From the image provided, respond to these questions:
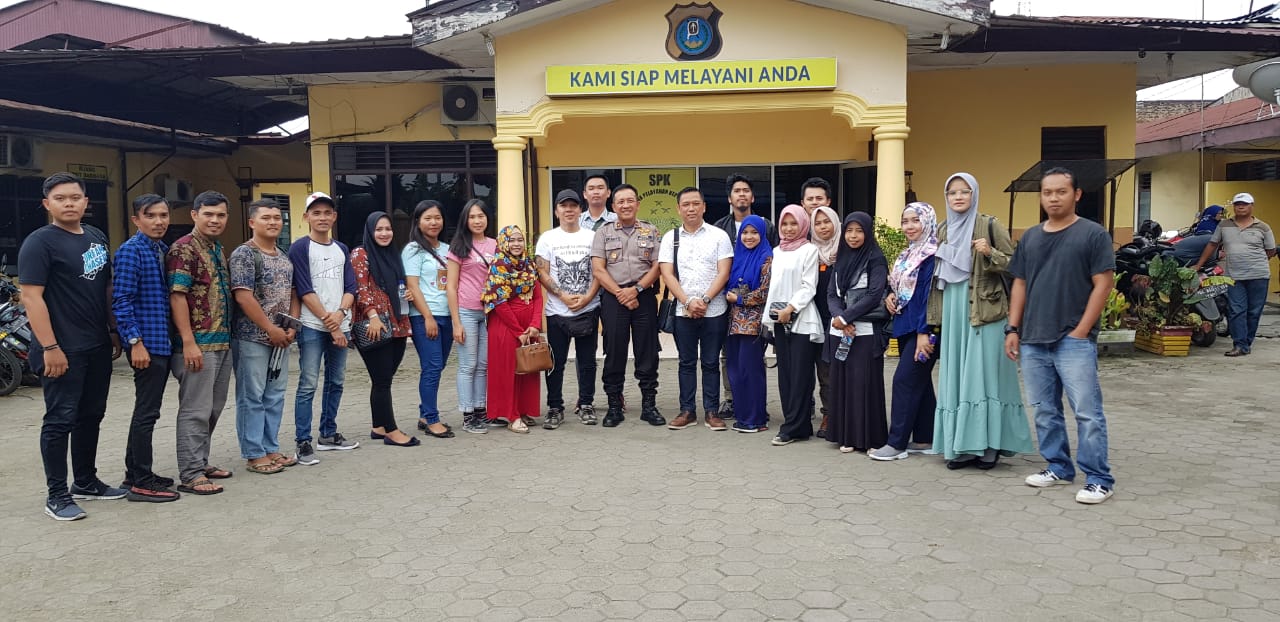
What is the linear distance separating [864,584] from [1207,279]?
25.6 feet

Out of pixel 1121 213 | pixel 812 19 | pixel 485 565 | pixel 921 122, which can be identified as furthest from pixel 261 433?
pixel 1121 213

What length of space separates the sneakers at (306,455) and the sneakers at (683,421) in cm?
240

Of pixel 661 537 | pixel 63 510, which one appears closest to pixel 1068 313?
pixel 661 537

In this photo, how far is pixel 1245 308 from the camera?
372 inches

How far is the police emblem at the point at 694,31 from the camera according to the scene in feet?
30.5

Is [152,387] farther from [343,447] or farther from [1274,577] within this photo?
[1274,577]

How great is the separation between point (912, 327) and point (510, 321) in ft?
8.83

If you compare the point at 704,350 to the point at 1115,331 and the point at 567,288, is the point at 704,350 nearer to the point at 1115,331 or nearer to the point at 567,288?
the point at 567,288

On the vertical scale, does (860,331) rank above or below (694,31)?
below

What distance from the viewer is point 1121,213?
11484 mm

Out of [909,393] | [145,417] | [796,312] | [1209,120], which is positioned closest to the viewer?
[145,417]

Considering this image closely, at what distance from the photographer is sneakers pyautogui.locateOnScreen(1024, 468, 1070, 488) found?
488cm

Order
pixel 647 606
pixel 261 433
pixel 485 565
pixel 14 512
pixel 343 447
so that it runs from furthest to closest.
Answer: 1. pixel 343 447
2. pixel 261 433
3. pixel 14 512
4. pixel 485 565
5. pixel 647 606

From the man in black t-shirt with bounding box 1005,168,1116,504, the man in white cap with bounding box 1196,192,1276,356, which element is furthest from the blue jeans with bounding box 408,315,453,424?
the man in white cap with bounding box 1196,192,1276,356
